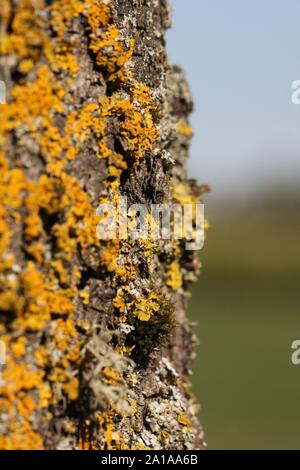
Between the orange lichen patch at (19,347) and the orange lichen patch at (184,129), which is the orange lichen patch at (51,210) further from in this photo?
the orange lichen patch at (184,129)

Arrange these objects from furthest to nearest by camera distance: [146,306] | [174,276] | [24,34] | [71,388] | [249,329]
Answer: [249,329]
[174,276]
[146,306]
[71,388]
[24,34]

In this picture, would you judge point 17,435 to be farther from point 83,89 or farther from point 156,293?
point 83,89

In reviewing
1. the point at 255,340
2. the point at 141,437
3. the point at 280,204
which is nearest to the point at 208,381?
the point at 255,340

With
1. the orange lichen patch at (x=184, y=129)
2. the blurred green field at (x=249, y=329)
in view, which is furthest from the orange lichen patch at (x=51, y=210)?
the blurred green field at (x=249, y=329)

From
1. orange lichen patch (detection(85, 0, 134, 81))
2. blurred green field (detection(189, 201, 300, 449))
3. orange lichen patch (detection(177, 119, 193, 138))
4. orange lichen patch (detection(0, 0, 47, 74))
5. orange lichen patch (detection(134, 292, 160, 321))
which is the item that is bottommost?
orange lichen patch (detection(134, 292, 160, 321))

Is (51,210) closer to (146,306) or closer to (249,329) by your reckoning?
(146,306)

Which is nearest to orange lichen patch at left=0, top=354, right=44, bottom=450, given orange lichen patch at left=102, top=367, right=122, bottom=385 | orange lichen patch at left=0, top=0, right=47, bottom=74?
orange lichen patch at left=102, top=367, right=122, bottom=385

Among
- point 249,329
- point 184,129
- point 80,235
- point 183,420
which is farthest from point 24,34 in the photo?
point 249,329

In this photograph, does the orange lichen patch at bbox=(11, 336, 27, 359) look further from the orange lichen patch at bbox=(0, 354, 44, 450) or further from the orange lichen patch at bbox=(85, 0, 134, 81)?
the orange lichen patch at bbox=(85, 0, 134, 81)
